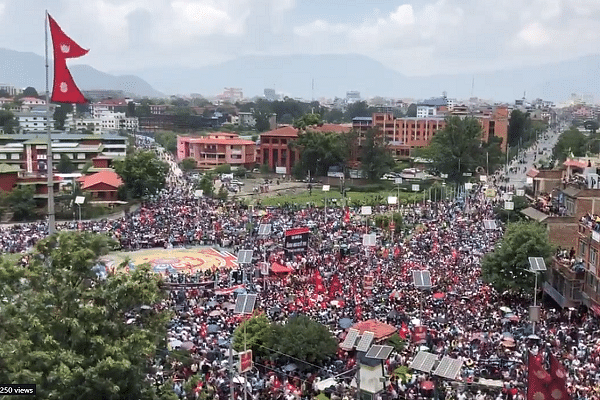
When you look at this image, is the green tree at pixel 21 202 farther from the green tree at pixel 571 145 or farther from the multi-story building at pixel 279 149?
the green tree at pixel 571 145

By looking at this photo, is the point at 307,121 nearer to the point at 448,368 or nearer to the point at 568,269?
the point at 568,269

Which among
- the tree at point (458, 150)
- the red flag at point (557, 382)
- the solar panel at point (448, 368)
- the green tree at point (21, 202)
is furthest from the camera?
the tree at point (458, 150)

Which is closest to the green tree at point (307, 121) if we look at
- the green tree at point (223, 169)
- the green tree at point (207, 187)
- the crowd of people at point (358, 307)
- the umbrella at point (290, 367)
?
the green tree at point (223, 169)

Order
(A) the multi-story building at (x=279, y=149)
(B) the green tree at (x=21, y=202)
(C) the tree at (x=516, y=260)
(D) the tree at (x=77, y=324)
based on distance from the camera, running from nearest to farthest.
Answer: (D) the tree at (x=77, y=324)
(C) the tree at (x=516, y=260)
(B) the green tree at (x=21, y=202)
(A) the multi-story building at (x=279, y=149)

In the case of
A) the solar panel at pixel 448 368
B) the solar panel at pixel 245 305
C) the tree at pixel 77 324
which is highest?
the tree at pixel 77 324

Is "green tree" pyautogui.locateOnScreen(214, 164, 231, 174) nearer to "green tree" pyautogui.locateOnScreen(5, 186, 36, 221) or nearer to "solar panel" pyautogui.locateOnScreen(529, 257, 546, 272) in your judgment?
"green tree" pyautogui.locateOnScreen(5, 186, 36, 221)

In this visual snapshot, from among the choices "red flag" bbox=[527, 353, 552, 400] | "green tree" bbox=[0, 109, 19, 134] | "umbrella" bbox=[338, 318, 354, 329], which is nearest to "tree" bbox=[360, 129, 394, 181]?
"umbrella" bbox=[338, 318, 354, 329]

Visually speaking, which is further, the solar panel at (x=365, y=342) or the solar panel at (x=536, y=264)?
the solar panel at (x=536, y=264)
